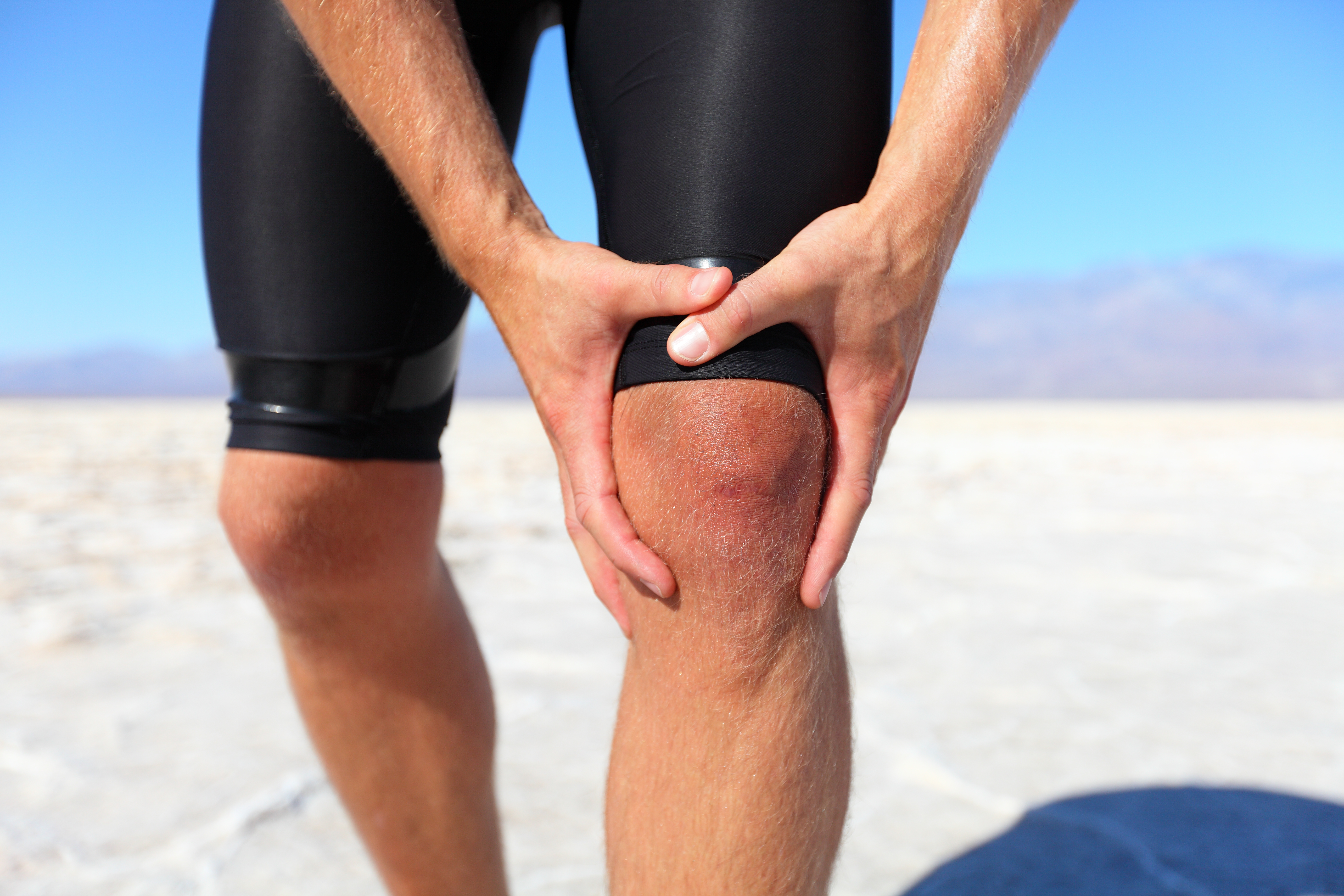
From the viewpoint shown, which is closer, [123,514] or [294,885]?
[294,885]

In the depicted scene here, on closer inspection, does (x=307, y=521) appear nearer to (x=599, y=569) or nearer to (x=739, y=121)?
(x=599, y=569)

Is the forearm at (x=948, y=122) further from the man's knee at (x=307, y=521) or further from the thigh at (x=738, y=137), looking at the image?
the man's knee at (x=307, y=521)

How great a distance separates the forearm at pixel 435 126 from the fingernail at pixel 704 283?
0.50ft

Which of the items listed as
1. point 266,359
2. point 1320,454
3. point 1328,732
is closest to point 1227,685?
point 1328,732

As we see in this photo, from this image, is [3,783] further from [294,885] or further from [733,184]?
[733,184]

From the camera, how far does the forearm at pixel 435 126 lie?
715 millimetres

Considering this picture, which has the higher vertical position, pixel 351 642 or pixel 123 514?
pixel 351 642

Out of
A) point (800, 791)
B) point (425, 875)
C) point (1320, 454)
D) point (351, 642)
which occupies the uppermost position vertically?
point (800, 791)

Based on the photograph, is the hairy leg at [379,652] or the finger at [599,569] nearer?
the finger at [599,569]

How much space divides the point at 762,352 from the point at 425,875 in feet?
2.72

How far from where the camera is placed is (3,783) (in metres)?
1.49

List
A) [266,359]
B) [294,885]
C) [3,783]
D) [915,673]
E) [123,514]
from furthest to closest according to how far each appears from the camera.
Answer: [123,514]
[915,673]
[3,783]
[294,885]
[266,359]

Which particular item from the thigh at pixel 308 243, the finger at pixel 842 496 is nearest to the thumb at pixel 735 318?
the finger at pixel 842 496

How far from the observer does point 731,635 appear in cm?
65
